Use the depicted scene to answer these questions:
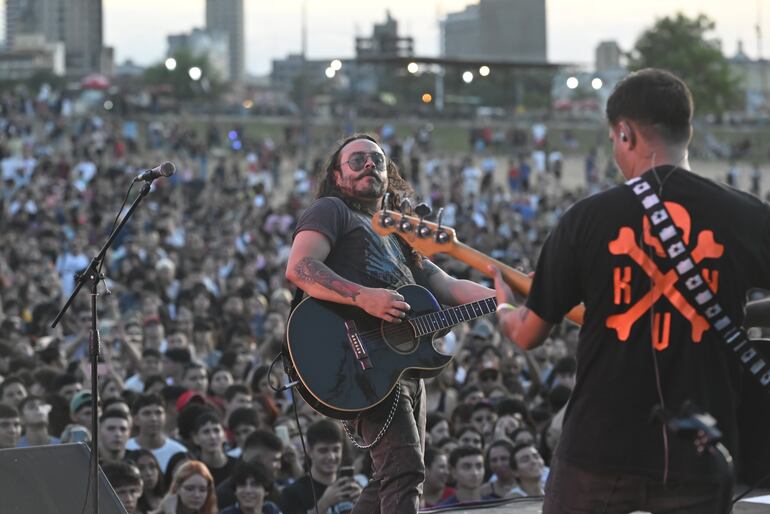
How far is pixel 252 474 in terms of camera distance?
7262 mm

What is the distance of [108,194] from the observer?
28156mm

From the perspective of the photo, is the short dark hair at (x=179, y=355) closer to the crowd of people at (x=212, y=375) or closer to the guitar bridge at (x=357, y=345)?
the crowd of people at (x=212, y=375)

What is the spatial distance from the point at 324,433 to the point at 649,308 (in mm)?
4331

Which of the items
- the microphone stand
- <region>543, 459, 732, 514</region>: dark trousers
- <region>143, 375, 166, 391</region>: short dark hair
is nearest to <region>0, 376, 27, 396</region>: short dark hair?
<region>143, 375, 166, 391</region>: short dark hair

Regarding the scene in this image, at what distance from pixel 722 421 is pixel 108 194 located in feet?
82.5

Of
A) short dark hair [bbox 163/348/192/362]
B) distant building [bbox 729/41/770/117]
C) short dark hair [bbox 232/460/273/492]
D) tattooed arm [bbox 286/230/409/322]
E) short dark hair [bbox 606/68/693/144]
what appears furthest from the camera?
distant building [bbox 729/41/770/117]

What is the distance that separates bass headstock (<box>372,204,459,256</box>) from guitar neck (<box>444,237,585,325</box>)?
0.02m

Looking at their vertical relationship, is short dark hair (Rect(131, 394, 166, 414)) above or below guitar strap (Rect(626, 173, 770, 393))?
below

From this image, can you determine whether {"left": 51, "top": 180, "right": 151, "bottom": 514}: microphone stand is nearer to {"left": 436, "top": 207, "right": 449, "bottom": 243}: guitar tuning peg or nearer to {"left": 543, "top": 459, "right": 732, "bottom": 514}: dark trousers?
{"left": 436, "top": 207, "right": 449, "bottom": 243}: guitar tuning peg

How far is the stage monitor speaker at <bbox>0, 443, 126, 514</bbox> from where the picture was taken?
5.38m

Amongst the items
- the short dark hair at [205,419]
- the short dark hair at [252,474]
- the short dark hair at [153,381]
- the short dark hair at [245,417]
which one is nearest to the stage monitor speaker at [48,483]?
the short dark hair at [252,474]

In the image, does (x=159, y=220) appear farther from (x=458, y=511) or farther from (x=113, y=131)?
(x=113, y=131)

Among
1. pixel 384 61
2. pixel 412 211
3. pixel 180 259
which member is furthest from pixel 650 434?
pixel 384 61

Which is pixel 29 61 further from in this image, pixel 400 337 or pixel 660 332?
pixel 660 332
